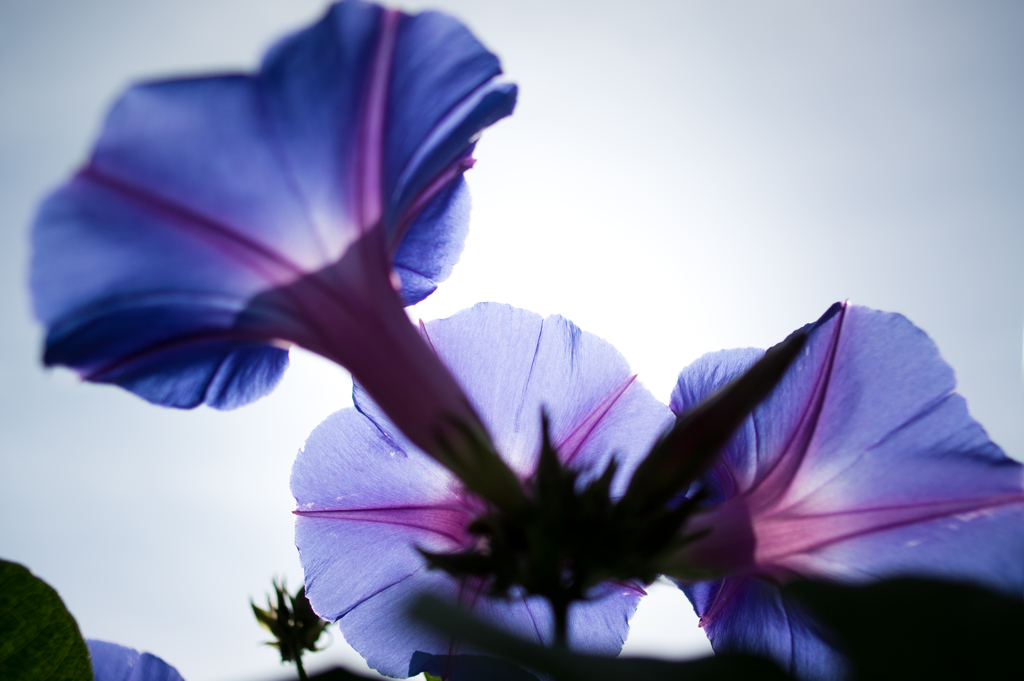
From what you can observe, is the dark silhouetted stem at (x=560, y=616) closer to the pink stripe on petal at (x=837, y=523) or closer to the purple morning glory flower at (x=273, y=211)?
the purple morning glory flower at (x=273, y=211)

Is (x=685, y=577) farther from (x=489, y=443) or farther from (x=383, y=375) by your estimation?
(x=383, y=375)

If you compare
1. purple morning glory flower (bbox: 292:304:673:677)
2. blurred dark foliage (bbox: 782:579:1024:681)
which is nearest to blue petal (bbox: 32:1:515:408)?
purple morning glory flower (bbox: 292:304:673:677)

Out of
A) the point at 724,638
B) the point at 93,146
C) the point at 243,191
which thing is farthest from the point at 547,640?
the point at 93,146

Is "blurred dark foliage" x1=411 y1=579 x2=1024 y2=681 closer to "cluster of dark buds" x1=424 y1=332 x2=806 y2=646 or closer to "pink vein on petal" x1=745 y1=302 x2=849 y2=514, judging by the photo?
"cluster of dark buds" x1=424 y1=332 x2=806 y2=646

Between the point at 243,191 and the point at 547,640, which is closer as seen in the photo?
the point at 243,191

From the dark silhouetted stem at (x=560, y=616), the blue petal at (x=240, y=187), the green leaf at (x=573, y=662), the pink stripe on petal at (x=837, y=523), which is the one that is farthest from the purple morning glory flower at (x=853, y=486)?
the blue petal at (x=240, y=187)

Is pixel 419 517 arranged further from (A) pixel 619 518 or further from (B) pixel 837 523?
(B) pixel 837 523
